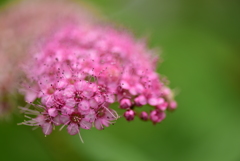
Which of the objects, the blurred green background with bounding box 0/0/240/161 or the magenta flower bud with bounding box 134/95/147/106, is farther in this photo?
the blurred green background with bounding box 0/0/240/161

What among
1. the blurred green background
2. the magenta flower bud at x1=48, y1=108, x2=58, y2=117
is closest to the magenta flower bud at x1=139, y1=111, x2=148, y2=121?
the magenta flower bud at x1=48, y1=108, x2=58, y2=117

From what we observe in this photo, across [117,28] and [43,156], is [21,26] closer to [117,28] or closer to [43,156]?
[117,28]

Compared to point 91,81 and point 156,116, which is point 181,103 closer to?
point 156,116

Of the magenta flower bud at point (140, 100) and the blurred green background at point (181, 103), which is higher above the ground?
the blurred green background at point (181, 103)

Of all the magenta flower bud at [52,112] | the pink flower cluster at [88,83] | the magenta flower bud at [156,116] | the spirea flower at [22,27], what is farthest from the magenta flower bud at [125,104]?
the spirea flower at [22,27]

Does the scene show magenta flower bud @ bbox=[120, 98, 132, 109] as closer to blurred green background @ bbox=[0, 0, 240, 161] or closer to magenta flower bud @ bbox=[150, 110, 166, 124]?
magenta flower bud @ bbox=[150, 110, 166, 124]

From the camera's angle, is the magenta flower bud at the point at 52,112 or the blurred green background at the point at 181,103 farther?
the blurred green background at the point at 181,103

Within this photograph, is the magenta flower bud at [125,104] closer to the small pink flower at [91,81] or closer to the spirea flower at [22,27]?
the small pink flower at [91,81]
